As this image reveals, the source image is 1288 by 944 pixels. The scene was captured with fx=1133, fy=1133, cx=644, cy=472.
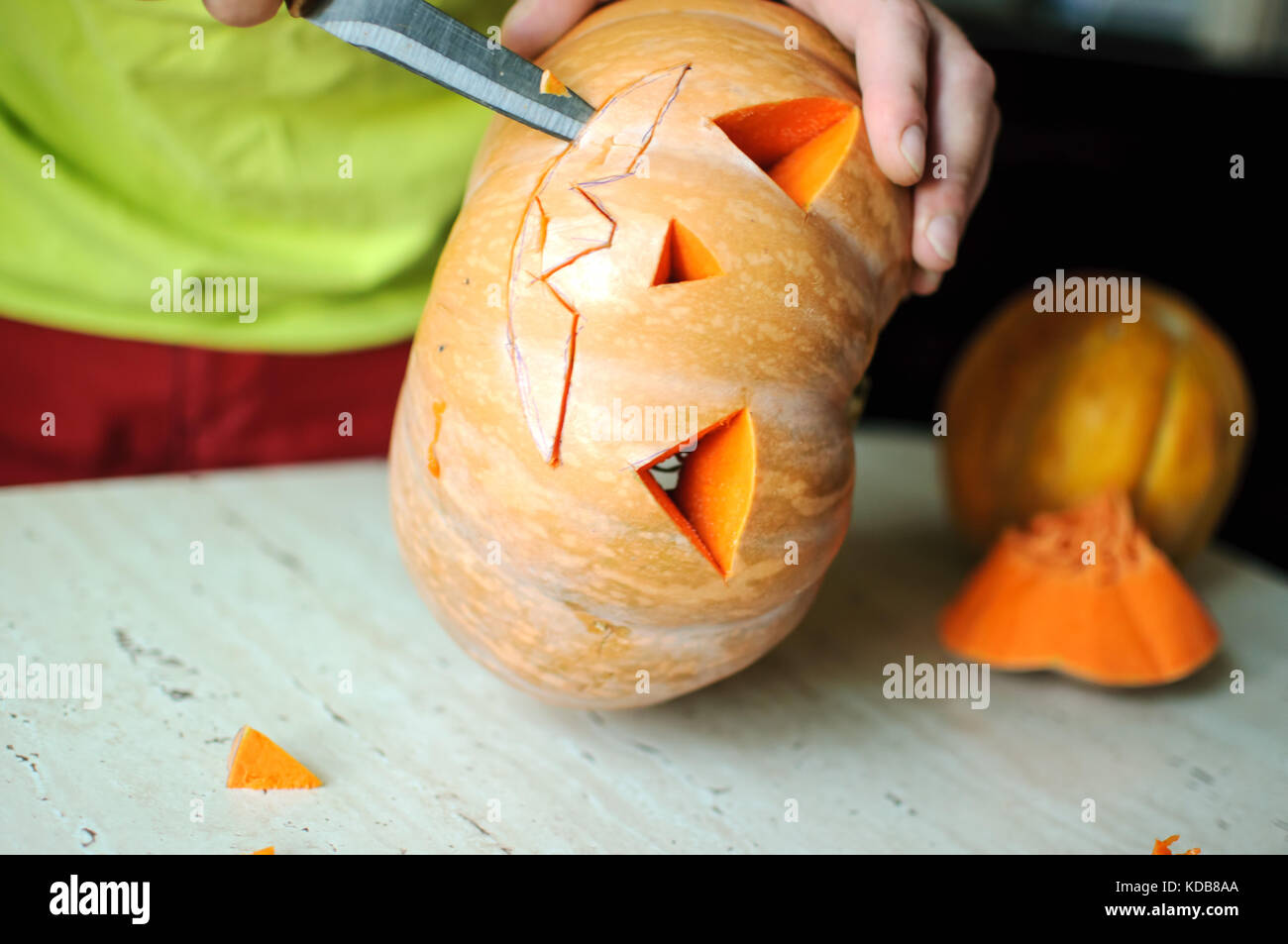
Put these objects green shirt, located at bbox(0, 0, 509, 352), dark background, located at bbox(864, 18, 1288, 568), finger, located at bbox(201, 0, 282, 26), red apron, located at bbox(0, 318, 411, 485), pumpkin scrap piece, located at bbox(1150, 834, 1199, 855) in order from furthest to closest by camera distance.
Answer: dark background, located at bbox(864, 18, 1288, 568) → red apron, located at bbox(0, 318, 411, 485) → green shirt, located at bbox(0, 0, 509, 352) → pumpkin scrap piece, located at bbox(1150, 834, 1199, 855) → finger, located at bbox(201, 0, 282, 26)

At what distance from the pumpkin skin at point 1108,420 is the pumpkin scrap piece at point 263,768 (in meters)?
0.80

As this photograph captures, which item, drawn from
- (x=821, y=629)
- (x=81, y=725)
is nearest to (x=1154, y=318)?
(x=821, y=629)

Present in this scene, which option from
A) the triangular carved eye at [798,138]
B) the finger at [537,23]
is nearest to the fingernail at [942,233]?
the triangular carved eye at [798,138]

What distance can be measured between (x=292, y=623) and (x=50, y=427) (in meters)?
0.44

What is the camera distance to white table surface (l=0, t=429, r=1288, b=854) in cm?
82

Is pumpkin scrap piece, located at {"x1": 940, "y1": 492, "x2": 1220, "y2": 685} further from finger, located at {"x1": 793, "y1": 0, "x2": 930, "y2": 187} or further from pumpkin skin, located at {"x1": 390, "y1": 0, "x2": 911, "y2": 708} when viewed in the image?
finger, located at {"x1": 793, "y1": 0, "x2": 930, "y2": 187}

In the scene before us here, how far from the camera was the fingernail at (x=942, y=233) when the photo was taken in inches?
34.5

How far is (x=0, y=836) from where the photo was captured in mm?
731

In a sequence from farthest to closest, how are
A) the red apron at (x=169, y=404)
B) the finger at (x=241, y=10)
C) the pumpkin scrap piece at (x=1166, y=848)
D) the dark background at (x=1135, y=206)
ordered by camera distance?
the dark background at (x=1135, y=206) → the red apron at (x=169, y=404) → the pumpkin scrap piece at (x=1166, y=848) → the finger at (x=241, y=10)

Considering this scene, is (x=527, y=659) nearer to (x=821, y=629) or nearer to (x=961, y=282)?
(x=821, y=629)

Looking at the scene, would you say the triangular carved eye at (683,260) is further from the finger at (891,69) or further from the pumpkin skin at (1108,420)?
the pumpkin skin at (1108,420)

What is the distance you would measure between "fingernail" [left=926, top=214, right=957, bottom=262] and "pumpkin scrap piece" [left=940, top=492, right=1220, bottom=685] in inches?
15.6

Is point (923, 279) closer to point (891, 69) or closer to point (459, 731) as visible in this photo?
point (891, 69)

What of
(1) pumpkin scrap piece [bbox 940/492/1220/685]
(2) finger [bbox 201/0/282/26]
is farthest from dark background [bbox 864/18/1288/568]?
(2) finger [bbox 201/0/282/26]
